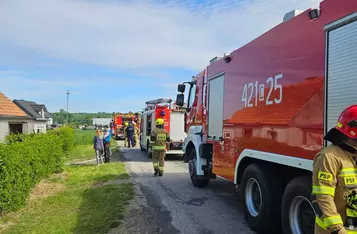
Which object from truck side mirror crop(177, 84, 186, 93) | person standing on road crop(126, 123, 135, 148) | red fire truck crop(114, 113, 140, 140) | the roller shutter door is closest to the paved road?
truck side mirror crop(177, 84, 186, 93)

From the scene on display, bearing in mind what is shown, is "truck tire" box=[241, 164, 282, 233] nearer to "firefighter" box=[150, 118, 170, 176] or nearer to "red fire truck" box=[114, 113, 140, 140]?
"firefighter" box=[150, 118, 170, 176]

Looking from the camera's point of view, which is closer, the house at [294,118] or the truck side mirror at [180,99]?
the house at [294,118]

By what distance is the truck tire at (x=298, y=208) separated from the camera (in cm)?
394

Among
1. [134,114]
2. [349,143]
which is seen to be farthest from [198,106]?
[134,114]

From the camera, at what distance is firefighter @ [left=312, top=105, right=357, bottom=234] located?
103 inches

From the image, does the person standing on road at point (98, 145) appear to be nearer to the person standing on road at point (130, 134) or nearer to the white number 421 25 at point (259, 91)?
the white number 421 25 at point (259, 91)

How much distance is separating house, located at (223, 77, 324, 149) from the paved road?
1.72m

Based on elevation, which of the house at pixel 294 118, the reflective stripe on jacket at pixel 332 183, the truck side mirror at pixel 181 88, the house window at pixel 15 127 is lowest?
the house window at pixel 15 127

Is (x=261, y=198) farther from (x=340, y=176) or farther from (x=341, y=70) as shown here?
(x=340, y=176)

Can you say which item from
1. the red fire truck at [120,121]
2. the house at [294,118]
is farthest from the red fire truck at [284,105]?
the red fire truck at [120,121]

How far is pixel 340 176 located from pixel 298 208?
1649mm

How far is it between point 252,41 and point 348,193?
11.3ft

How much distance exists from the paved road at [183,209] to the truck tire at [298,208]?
4.47ft

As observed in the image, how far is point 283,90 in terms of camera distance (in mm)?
4535
